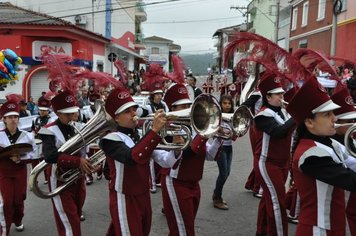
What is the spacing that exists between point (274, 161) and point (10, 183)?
3304mm

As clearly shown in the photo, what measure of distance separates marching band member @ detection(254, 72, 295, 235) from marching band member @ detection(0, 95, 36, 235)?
3002 millimetres

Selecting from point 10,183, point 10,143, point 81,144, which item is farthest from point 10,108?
point 81,144

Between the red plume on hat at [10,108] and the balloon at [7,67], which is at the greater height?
the balloon at [7,67]

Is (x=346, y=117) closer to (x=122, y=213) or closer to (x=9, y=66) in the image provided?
(x=122, y=213)

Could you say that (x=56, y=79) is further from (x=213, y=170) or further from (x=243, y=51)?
(x=213, y=170)

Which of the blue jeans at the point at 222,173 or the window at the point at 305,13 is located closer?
the blue jeans at the point at 222,173

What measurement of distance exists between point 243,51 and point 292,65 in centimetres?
101

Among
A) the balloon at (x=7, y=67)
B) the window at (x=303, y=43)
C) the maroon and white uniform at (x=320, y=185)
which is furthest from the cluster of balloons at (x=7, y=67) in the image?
the window at (x=303, y=43)

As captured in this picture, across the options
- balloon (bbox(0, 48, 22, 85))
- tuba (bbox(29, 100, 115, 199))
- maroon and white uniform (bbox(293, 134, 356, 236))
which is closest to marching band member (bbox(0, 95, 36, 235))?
balloon (bbox(0, 48, 22, 85))

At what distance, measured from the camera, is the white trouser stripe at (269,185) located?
15.6 feet

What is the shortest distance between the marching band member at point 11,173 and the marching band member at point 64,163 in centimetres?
98

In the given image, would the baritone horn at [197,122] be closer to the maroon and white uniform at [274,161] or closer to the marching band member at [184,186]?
the marching band member at [184,186]

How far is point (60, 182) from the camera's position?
4.57 meters

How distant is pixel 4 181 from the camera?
539cm
